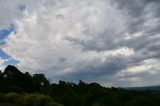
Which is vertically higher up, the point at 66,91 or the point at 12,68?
the point at 12,68

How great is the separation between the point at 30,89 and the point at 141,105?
23.7m

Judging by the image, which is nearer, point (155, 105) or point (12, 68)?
point (155, 105)

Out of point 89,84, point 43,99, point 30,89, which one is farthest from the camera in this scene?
point 89,84

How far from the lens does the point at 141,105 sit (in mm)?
37969

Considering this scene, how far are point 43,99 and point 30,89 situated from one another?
22.8 meters

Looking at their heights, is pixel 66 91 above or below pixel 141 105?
above

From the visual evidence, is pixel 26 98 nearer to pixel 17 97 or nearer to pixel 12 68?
pixel 17 97

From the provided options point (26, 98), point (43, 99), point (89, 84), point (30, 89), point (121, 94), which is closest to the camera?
point (43, 99)

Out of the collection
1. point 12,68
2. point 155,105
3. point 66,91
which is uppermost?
point 12,68

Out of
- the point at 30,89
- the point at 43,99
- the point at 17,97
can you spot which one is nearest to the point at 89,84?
the point at 30,89

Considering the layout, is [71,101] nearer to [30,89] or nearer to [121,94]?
[121,94]

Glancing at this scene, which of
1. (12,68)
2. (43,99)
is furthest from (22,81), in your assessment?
(43,99)

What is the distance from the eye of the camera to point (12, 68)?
66.8 m

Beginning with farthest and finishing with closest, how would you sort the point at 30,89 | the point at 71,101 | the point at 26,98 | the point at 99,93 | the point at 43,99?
the point at 30,89
the point at 99,93
the point at 71,101
the point at 26,98
the point at 43,99
